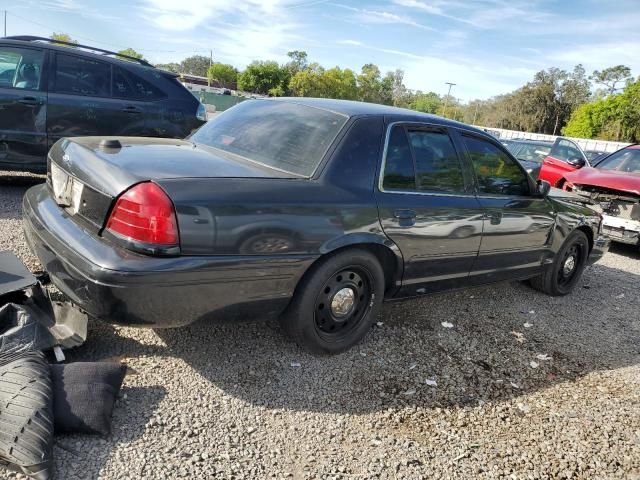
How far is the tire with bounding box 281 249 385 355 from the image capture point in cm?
293

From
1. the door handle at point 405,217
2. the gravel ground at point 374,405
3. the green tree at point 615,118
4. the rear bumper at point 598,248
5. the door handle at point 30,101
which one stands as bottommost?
the gravel ground at point 374,405

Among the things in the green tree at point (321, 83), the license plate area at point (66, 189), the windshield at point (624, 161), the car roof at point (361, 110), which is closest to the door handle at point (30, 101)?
the license plate area at point (66, 189)

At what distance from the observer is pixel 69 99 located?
588cm

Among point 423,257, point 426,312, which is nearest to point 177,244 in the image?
point 423,257

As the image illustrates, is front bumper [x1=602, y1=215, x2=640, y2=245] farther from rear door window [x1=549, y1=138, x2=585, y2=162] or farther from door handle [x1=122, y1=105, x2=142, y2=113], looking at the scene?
door handle [x1=122, y1=105, x2=142, y2=113]

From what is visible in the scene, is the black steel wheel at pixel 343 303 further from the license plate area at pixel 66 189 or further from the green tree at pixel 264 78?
the green tree at pixel 264 78

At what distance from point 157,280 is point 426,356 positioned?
1971 mm

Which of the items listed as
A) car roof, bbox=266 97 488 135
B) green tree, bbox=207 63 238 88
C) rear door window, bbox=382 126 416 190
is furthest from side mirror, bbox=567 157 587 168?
green tree, bbox=207 63 238 88

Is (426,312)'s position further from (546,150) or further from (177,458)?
(546,150)

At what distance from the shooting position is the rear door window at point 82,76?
5875 millimetres

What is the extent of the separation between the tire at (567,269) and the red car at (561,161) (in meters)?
4.50

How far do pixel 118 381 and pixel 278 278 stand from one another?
0.94 metres

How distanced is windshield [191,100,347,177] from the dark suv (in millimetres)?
2955

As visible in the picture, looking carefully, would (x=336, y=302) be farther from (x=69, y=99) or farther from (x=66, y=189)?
(x=69, y=99)
